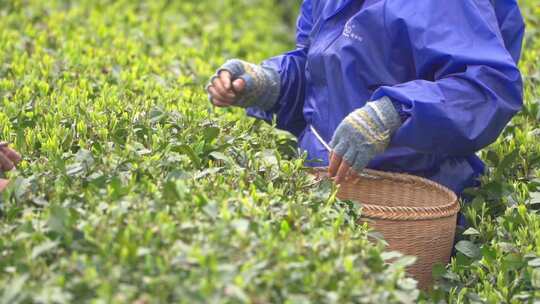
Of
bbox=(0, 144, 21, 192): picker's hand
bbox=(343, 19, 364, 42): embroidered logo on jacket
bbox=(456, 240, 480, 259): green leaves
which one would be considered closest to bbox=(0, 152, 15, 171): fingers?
bbox=(0, 144, 21, 192): picker's hand

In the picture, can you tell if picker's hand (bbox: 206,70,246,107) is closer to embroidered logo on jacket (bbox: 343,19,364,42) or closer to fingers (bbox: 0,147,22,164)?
embroidered logo on jacket (bbox: 343,19,364,42)

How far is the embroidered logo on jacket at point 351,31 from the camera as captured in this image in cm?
353

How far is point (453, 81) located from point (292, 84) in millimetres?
987

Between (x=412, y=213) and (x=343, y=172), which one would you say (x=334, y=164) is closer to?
(x=343, y=172)

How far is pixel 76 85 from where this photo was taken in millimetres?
4355

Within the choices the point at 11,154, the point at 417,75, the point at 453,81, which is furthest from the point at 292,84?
the point at 11,154

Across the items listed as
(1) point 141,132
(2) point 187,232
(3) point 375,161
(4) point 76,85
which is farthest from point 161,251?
(4) point 76,85

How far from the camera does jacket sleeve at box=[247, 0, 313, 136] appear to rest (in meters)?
4.04

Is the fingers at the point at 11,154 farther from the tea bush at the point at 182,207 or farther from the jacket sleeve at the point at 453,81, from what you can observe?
the jacket sleeve at the point at 453,81

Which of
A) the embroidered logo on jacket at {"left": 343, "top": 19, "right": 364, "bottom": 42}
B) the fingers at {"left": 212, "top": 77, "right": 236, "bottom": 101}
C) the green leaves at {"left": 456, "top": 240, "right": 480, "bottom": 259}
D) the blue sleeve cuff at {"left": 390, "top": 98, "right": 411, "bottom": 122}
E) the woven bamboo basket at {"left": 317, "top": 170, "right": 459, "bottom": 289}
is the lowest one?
the green leaves at {"left": 456, "top": 240, "right": 480, "bottom": 259}

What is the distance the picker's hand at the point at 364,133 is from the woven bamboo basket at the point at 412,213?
17 cm

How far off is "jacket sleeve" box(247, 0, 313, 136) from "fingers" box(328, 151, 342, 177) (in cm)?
80

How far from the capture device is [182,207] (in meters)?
2.54

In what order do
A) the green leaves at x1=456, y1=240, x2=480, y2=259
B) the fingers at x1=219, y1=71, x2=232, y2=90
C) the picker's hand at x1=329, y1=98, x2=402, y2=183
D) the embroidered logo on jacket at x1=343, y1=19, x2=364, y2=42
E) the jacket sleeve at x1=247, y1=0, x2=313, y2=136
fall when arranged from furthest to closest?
the jacket sleeve at x1=247, y1=0, x2=313, y2=136 → the fingers at x1=219, y1=71, x2=232, y2=90 → the embroidered logo on jacket at x1=343, y1=19, x2=364, y2=42 → the green leaves at x1=456, y1=240, x2=480, y2=259 → the picker's hand at x1=329, y1=98, x2=402, y2=183
